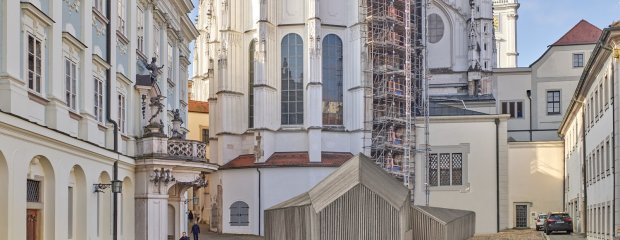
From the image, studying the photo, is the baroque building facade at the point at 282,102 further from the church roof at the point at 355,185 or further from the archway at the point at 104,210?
the church roof at the point at 355,185

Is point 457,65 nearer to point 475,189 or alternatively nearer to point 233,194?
point 475,189

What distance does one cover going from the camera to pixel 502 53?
120 meters

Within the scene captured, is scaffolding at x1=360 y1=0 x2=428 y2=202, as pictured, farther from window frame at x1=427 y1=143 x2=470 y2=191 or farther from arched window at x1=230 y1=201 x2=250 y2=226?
arched window at x1=230 y1=201 x2=250 y2=226

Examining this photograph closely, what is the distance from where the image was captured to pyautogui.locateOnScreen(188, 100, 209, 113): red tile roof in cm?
6931

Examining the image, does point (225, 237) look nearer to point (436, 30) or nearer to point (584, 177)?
point (584, 177)

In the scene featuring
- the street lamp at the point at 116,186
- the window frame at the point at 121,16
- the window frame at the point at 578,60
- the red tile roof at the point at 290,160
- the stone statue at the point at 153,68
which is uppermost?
the window frame at the point at 578,60

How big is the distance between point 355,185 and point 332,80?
37.2 m

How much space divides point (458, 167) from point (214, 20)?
17.7 metres

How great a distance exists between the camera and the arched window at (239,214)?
178ft

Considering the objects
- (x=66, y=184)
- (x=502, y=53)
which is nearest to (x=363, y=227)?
(x=66, y=184)

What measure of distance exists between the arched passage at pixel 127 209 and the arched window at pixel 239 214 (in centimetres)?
2426

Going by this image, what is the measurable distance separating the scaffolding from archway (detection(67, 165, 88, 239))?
106ft

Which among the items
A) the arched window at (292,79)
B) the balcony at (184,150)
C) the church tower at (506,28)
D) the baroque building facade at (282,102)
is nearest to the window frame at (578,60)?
the baroque building facade at (282,102)

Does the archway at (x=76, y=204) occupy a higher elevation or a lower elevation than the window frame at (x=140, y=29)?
lower
